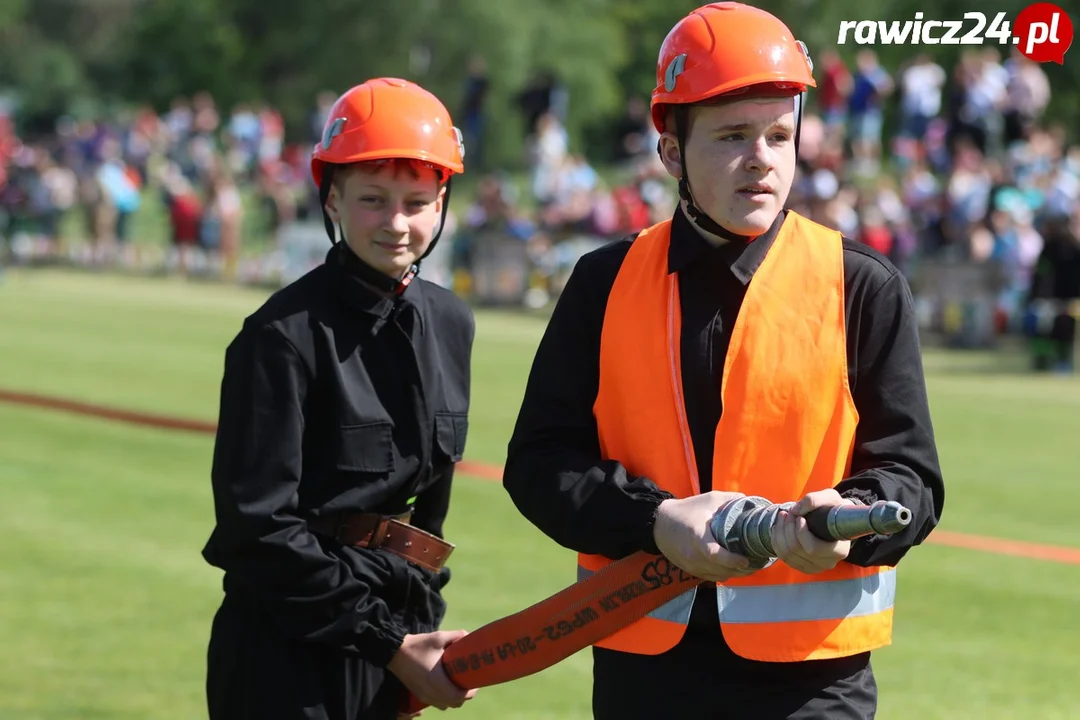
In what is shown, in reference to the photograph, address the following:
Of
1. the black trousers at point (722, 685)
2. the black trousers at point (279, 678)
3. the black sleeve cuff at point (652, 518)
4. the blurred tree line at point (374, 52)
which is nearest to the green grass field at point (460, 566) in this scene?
the black trousers at point (279, 678)

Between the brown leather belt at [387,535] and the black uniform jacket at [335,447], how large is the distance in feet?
0.08

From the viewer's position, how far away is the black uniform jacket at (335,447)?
3.72 meters

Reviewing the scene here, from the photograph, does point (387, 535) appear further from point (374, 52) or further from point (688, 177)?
point (374, 52)

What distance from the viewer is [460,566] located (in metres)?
9.31

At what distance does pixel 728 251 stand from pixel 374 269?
1047 mm

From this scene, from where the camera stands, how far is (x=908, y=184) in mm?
25969

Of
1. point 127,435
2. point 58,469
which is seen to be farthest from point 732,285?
point 127,435

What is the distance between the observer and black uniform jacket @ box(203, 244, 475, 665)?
372cm

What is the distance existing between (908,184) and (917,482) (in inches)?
927

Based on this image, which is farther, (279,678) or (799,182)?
(799,182)

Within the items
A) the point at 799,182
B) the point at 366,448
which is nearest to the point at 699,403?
the point at 366,448

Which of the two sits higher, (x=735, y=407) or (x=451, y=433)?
(x=735, y=407)

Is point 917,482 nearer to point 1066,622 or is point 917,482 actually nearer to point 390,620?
point 390,620

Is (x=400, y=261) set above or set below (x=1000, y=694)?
above
